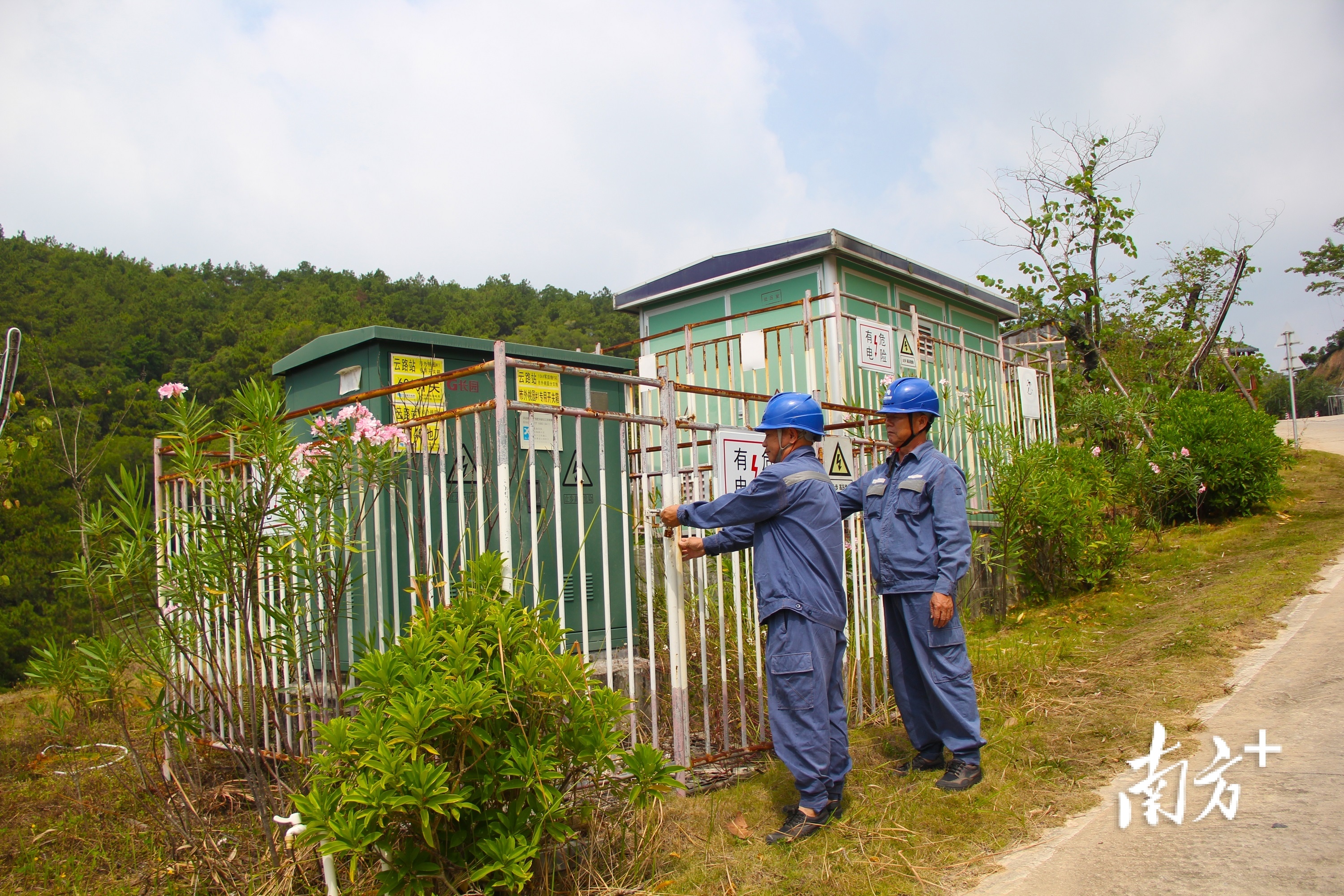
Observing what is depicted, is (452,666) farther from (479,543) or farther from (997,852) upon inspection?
(997,852)

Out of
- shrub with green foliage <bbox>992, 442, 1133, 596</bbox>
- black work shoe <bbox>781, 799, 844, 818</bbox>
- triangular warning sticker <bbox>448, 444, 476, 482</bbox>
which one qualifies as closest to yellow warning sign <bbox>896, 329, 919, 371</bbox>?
shrub with green foliage <bbox>992, 442, 1133, 596</bbox>

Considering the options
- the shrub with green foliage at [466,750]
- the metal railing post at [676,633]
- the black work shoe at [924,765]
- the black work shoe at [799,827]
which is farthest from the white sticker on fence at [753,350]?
the shrub with green foliage at [466,750]

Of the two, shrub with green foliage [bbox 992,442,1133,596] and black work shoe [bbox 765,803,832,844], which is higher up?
shrub with green foliage [bbox 992,442,1133,596]

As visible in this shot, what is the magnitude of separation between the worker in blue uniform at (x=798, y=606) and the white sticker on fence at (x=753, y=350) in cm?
314

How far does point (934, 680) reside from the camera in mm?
3930

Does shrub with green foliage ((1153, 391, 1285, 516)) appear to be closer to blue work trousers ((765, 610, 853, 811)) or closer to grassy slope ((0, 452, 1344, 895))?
grassy slope ((0, 452, 1344, 895))

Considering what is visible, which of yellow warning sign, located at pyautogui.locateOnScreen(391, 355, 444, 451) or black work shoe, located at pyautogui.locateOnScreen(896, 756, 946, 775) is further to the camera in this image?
black work shoe, located at pyautogui.locateOnScreen(896, 756, 946, 775)

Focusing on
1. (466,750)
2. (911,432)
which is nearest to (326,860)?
(466,750)

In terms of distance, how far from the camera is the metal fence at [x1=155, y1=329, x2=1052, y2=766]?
3361 mm

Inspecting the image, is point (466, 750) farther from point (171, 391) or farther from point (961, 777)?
point (961, 777)

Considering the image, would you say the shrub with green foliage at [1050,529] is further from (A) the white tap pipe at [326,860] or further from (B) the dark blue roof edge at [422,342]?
(A) the white tap pipe at [326,860]

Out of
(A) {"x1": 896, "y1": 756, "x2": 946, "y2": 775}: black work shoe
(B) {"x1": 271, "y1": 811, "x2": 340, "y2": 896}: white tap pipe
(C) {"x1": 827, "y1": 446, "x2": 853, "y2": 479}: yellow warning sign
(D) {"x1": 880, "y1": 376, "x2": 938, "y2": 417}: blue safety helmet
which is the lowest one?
(A) {"x1": 896, "y1": 756, "x2": 946, "y2": 775}: black work shoe

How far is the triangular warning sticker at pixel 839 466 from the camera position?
16.2ft

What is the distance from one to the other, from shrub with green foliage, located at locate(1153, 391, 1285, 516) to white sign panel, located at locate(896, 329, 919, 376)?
470cm
